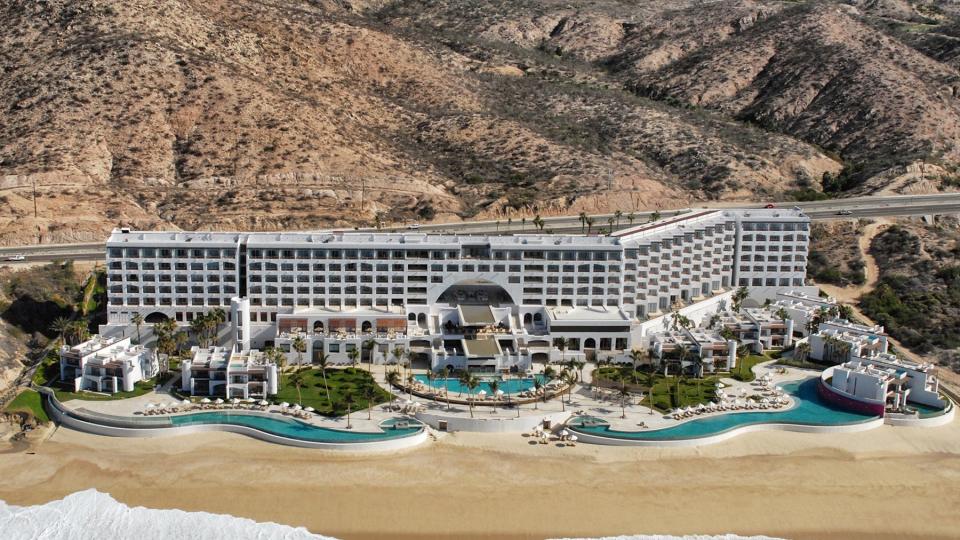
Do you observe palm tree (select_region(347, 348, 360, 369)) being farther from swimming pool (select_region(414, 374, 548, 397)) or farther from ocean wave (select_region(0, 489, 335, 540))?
ocean wave (select_region(0, 489, 335, 540))

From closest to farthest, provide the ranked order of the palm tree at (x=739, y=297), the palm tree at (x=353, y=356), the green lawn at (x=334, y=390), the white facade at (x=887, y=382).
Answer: the green lawn at (x=334, y=390), the white facade at (x=887, y=382), the palm tree at (x=353, y=356), the palm tree at (x=739, y=297)

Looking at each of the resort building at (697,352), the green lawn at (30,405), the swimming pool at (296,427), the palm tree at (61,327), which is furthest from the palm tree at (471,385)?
the palm tree at (61,327)

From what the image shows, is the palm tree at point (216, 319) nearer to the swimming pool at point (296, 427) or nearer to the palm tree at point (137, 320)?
the palm tree at point (137, 320)

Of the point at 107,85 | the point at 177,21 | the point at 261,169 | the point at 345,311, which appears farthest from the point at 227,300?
the point at 177,21

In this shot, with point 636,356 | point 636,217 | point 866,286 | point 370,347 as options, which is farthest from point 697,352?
point 636,217

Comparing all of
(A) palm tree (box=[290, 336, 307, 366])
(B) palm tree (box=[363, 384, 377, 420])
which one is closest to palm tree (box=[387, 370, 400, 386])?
(B) palm tree (box=[363, 384, 377, 420])

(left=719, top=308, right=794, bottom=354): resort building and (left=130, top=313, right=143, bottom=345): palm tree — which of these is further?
(left=719, top=308, right=794, bottom=354): resort building

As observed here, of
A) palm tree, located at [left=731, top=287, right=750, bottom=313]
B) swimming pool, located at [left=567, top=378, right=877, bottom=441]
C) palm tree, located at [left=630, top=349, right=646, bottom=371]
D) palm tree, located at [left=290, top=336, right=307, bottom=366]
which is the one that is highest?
palm tree, located at [left=731, top=287, right=750, bottom=313]

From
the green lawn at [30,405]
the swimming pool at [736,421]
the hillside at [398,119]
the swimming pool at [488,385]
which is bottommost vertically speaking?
the swimming pool at [736,421]


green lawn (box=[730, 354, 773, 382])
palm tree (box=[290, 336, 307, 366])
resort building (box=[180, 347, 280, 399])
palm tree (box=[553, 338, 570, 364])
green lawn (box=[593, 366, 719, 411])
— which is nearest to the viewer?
resort building (box=[180, 347, 280, 399])
